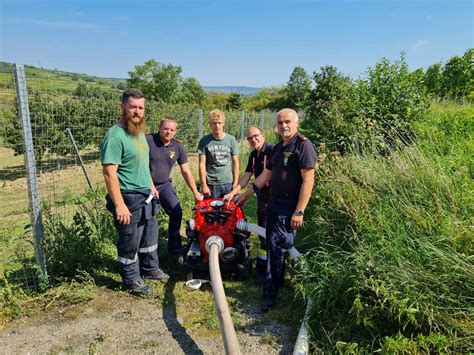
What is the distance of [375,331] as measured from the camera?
2682mm

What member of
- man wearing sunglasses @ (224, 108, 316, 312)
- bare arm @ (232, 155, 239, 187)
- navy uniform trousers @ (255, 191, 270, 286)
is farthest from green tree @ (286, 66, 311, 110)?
man wearing sunglasses @ (224, 108, 316, 312)

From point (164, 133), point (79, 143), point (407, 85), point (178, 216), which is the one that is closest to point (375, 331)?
point (178, 216)

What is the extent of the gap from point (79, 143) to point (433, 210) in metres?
8.92

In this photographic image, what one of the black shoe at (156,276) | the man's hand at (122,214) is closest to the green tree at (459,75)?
the black shoe at (156,276)

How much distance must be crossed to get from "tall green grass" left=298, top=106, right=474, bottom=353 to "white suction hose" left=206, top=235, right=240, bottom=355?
728 mm

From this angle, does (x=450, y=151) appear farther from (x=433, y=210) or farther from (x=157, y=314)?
(x=157, y=314)

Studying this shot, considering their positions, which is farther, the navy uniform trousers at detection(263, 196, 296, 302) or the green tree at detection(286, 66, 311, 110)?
the green tree at detection(286, 66, 311, 110)

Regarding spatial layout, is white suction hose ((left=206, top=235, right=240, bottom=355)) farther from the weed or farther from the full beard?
the full beard

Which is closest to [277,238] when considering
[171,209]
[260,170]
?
[260,170]

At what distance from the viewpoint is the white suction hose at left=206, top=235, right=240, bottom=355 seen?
100 inches

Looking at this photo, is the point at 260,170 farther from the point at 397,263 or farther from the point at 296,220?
the point at 397,263

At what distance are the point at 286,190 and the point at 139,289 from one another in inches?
74.0

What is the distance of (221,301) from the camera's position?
2842 millimetres

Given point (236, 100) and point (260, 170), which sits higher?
point (236, 100)
